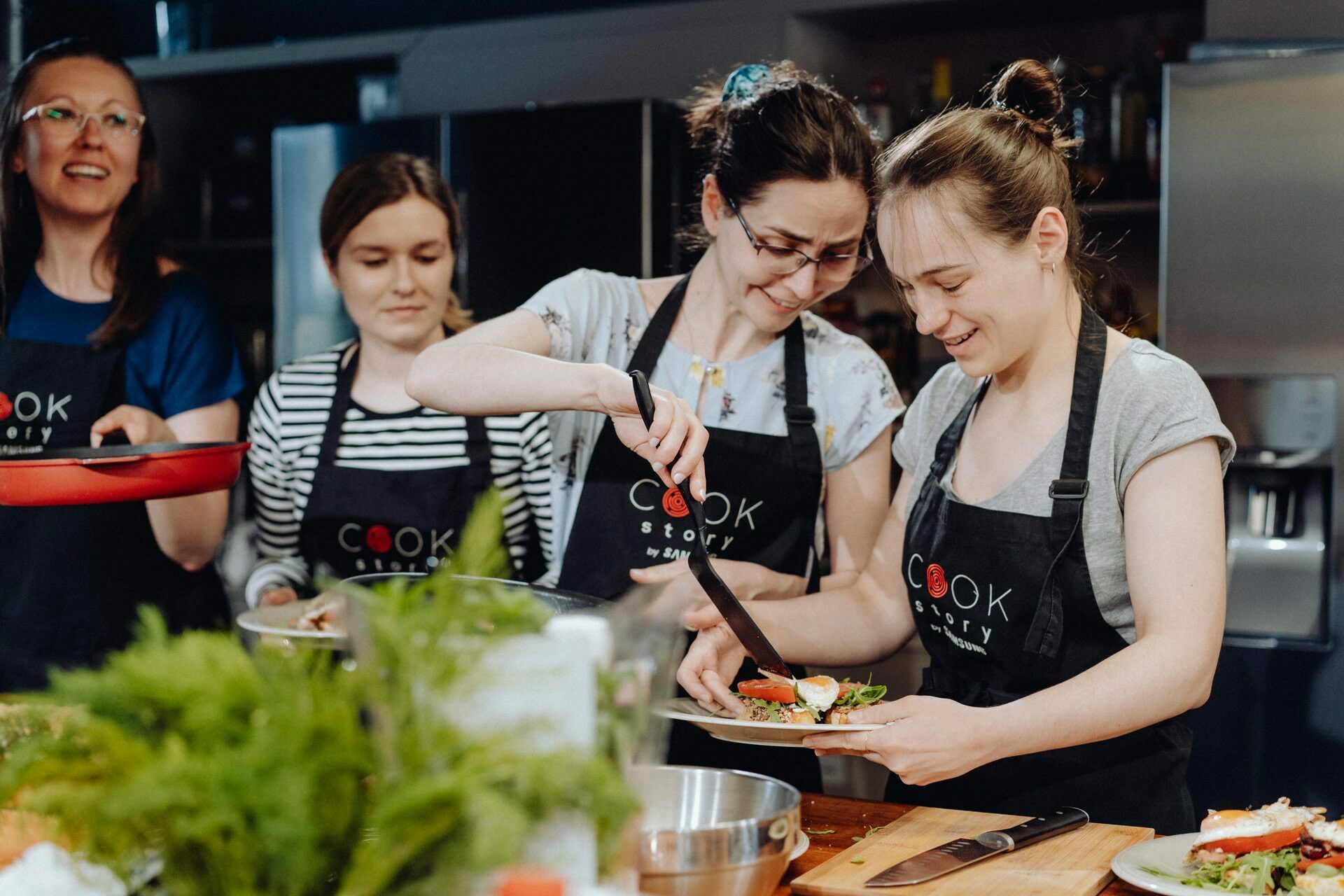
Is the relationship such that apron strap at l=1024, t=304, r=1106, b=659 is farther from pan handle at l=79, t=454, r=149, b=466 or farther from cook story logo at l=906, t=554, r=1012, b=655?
pan handle at l=79, t=454, r=149, b=466

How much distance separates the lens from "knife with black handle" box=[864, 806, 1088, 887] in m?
1.13

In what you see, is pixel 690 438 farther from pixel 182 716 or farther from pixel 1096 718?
pixel 182 716

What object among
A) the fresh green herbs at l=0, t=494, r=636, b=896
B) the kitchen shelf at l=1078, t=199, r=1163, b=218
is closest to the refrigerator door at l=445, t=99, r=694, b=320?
the kitchen shelf at l=1078, t=199, r=1163, b=218

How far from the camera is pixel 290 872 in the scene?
71 centimetres

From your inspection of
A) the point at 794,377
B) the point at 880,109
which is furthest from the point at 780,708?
the point at 880,109

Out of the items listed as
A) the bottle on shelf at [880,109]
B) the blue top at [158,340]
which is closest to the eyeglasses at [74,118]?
the blue top at [158,340]

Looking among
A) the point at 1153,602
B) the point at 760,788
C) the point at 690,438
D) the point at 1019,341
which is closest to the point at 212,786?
the point at 760,788

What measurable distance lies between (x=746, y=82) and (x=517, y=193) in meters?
1.99

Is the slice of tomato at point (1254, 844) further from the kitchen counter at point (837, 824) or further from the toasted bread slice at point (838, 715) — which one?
the toasted bread slice at point (838, 715)

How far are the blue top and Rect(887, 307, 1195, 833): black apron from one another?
1.27 meters

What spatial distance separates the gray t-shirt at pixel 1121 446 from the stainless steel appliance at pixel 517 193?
1985 mm

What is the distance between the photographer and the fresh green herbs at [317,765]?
2.27ft

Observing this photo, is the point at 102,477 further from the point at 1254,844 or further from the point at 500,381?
the point at 1254,844

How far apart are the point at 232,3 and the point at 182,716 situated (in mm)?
4493
